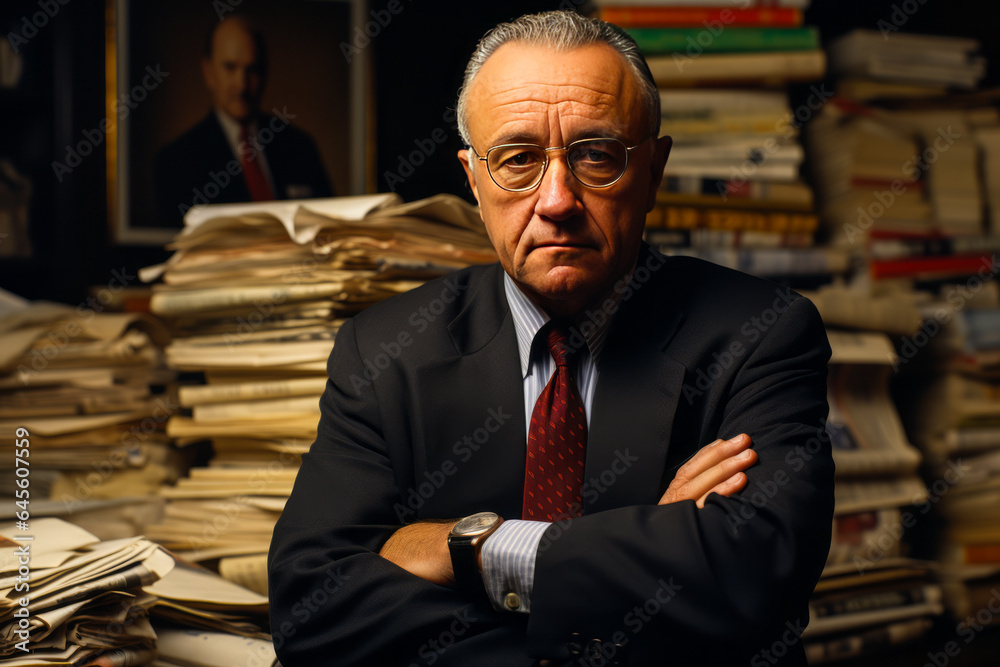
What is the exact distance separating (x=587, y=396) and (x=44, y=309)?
151 cm

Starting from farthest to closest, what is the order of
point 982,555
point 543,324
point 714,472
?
point 982,555, point 543,324, point 714,472

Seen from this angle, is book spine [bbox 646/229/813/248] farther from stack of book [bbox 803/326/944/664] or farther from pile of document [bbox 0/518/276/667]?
pile of document [bbox 0/518/276/667]

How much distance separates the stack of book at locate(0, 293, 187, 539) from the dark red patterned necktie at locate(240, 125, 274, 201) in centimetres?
68

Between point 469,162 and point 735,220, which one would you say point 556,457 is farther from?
point 735,220

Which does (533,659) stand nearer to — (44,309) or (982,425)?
(44,309)

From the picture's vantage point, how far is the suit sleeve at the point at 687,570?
1035 millimetres

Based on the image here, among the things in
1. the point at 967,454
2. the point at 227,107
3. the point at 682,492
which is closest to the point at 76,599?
the point at 682,492

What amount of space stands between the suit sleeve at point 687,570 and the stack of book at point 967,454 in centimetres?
136

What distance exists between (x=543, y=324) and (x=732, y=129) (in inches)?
44.9

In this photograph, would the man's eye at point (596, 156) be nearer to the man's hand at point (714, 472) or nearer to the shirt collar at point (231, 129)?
the man's hand at point (714, 472)

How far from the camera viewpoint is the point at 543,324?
138cm

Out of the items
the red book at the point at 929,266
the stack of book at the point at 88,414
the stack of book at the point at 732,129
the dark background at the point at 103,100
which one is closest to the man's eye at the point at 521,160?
the stack of book at the point at 732,129

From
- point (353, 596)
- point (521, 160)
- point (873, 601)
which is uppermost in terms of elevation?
point (521, 160)

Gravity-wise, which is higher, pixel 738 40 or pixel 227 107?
pixel 738 40
